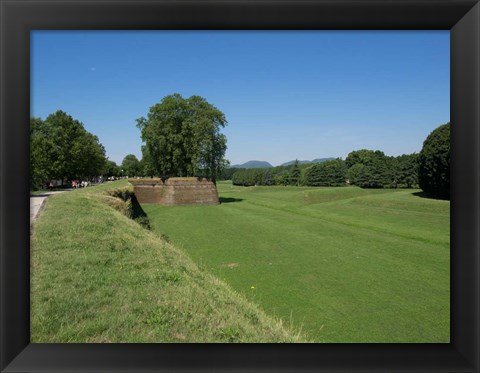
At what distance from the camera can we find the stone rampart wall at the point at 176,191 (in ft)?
81.8

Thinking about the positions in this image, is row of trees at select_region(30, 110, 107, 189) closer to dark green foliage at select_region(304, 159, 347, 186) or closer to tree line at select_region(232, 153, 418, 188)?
tree line at select_region(232, 153, 418, 188)

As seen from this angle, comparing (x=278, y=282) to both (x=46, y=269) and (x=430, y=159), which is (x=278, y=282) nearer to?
(x=46, y=269)

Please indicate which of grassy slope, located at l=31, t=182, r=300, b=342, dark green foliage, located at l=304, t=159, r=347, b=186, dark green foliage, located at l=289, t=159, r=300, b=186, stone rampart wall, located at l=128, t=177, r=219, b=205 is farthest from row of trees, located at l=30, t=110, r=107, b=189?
dark green foliage, located at l=289, t=159, r=300, b=186

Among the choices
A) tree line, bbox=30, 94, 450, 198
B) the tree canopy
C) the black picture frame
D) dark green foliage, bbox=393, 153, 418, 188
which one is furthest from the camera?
dark green foliage, bbox=393, 153, 418, 188

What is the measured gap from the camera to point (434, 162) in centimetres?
2070

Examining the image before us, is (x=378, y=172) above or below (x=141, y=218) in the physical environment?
above

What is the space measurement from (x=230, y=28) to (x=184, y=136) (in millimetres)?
23320

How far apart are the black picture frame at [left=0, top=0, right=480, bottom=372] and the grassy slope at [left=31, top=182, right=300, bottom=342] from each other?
284 mm

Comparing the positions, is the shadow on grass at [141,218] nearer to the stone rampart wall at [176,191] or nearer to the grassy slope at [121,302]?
the stone rampart wall at [176,191]

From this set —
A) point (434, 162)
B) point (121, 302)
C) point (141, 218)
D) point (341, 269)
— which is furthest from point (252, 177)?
point (121, 302)

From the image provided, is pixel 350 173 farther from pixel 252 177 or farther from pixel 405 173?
pixel 252 177

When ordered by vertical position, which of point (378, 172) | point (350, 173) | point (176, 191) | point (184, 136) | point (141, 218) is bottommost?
point (141, 218)

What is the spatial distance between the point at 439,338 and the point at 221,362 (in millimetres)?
3740

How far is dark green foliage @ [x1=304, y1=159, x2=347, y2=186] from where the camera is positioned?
3847 cm
